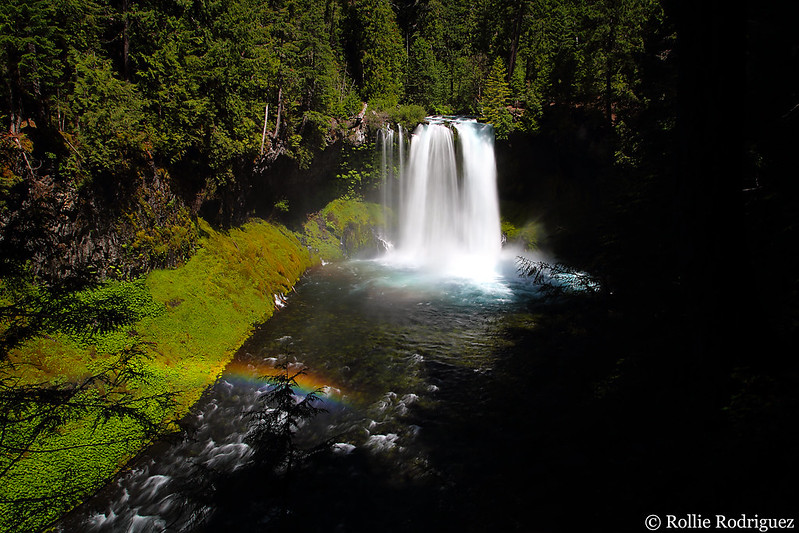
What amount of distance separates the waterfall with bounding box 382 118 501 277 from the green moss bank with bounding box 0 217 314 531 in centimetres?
1090

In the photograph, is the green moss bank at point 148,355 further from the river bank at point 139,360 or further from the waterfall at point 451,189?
the waterfall at point 451,189

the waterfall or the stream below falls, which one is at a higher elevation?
the waterfall

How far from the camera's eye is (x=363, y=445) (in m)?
6.69

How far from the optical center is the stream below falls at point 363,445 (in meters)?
5.17

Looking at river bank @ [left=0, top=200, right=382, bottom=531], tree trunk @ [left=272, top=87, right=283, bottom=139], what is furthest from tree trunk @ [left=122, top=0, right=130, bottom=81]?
tree trunk @ [left=272, top=87, right=283, bottom=139]

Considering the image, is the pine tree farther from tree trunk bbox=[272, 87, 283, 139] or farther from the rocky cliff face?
the rocky cliff face

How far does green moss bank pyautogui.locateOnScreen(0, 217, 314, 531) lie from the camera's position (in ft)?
17.3

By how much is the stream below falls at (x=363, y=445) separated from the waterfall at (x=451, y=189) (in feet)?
41.2

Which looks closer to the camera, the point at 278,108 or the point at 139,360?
A: the point at 139,360

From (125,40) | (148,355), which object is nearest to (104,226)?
(148,355)

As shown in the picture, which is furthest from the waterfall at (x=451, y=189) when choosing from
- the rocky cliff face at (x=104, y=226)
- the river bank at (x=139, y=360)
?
the rocky cliff face at (x=104, y=226)

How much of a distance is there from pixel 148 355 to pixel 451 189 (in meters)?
19.8

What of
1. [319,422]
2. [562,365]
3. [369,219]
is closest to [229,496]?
[319,422]

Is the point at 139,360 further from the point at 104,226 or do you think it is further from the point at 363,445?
the point at 363,445
